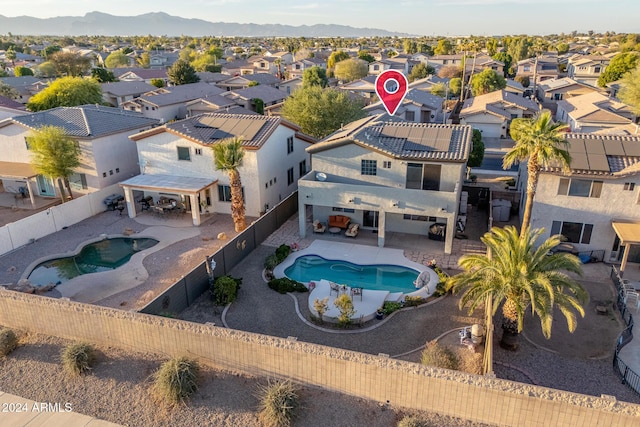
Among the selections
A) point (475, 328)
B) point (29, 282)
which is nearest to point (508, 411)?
point (475, 328)

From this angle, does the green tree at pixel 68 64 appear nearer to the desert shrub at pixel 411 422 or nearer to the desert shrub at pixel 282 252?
the desert shrub at pixel 282 252

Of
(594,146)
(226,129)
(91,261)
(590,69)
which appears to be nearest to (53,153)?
(91,261)

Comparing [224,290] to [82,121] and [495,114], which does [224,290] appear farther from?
[495,114]

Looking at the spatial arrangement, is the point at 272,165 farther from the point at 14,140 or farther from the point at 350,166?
the point at 14,140

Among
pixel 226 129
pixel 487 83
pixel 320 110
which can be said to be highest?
pixel 226 129

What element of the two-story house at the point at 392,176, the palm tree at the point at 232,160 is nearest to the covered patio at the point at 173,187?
the palm tree at the point at 232,160

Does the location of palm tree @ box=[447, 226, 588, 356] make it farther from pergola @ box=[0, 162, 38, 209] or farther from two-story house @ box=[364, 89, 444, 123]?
two-story house @ box=[364, 89, 444, 123]

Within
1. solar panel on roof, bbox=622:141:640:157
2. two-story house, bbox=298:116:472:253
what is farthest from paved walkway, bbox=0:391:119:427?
solar panel on roof, bbox=622:141:640:157
